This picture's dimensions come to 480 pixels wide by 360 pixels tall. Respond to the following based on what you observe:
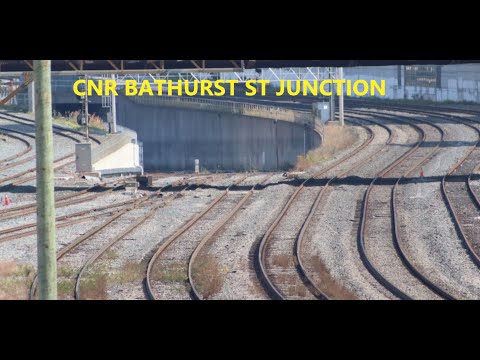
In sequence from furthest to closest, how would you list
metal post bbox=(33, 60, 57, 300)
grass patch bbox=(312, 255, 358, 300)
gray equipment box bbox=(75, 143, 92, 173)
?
gray equipment box bbox=(75, 143, 92, 173)
grass patch bbox=(312, 255, 358, 300)
metal post bbox=(33, 60, 57, 300)

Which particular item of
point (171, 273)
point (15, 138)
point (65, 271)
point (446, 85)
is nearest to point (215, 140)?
point (15, 138)

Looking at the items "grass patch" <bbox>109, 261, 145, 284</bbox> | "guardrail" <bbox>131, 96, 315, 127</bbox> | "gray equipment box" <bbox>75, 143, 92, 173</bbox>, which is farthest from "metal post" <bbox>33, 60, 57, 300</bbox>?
"guardrail" <bbox>131, 96, 315, 127</bbox>

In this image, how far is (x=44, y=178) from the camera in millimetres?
6016

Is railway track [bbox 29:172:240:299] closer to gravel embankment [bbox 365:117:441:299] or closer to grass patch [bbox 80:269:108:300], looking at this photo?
grass patch [bbox 80:269:108:300]

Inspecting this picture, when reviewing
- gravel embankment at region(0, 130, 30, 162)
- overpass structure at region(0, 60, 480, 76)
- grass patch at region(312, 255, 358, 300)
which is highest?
overpass structure at region(0, 60, 480, 76)

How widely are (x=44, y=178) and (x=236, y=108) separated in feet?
136

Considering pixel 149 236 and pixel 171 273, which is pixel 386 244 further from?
pixel 149 236

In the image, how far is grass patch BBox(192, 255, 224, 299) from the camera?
12.9 meters

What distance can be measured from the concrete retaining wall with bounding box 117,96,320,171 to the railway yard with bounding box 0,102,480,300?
451 inches

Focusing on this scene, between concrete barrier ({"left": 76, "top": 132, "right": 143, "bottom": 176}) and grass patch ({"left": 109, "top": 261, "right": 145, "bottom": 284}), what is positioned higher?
concrete barrier ({"left": 76, "top": 132, "right": 143, "bottom": 176})
